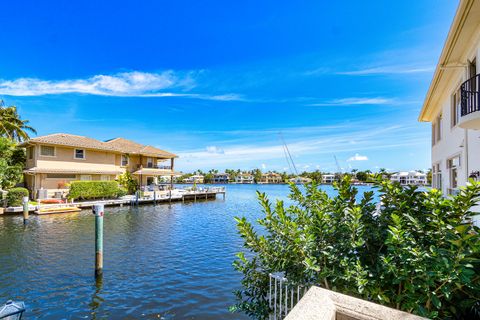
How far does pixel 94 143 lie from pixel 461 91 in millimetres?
31897

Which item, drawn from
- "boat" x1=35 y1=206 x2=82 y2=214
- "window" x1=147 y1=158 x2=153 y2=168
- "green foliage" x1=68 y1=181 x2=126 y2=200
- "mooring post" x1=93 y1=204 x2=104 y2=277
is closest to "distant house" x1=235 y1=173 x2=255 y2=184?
"window" x1=147 y1=158 x2=153 y2=168

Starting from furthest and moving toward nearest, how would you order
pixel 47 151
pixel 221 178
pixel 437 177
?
pixel 221 178 → pixel 47 151 → pixel 437 177

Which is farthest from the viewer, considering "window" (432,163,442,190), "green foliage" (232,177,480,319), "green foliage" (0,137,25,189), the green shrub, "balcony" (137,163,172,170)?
"balcony" (137,163,172,170)

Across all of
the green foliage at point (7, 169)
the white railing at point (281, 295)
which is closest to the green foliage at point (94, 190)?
the green foliage at point (7, 169)

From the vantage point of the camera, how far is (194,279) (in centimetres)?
903

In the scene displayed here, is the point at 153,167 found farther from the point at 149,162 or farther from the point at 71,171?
the point at 71,171

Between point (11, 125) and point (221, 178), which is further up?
point (11, 125)

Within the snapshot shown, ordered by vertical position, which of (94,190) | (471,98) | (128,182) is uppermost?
(471,98)

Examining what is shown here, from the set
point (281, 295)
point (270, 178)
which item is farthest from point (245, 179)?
point (281, 295)

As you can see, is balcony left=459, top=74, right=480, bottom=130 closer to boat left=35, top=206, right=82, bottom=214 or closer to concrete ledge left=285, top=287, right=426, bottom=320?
concrete ledge left=285, top=287, right=426, bottom=320

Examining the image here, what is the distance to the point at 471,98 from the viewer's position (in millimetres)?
5516

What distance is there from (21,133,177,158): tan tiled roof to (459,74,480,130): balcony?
29.9 metres

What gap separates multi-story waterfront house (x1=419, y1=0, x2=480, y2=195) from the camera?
5.31 metres

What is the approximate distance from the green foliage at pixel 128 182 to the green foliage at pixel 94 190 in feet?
7.73
